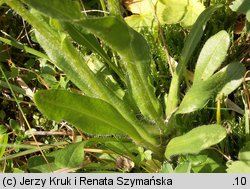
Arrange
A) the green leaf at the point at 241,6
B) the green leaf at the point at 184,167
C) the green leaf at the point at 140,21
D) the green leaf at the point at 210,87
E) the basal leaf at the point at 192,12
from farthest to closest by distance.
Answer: the green leaf at the point at 140,21 < the basal leaf at the point at 192,12 < the green leaf at the point at 241,6 < the green leaf at the point at 210,87 < the green leaf at the point at 184,167

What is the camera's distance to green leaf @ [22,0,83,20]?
97 centimetres

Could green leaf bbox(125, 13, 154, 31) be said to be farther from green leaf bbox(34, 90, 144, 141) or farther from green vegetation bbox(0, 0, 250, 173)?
green leaf bbox(34, 90, 144, 141)

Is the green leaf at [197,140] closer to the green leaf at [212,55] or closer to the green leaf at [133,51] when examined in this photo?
the green leaf at [133,51]

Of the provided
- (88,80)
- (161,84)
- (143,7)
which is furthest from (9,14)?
(88,80)

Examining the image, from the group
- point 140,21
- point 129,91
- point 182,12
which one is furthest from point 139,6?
point 129,91

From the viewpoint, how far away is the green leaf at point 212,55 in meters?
1.54

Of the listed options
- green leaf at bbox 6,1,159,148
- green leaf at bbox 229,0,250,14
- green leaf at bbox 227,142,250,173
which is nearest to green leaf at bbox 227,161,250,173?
green leaf at bbox 227,142,250,173

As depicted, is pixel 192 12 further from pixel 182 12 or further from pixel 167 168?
pixel 167 168

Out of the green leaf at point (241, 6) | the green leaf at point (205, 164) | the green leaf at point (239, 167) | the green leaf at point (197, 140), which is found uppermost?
the green leaf at point (241, 6)

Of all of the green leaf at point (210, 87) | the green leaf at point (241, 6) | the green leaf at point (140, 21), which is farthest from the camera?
the green leaf at point (140, 21)

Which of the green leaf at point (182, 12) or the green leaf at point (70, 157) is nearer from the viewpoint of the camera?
the green leaf at point (70, 157)

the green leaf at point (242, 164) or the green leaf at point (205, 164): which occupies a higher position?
the green leaf at point (242, 164)

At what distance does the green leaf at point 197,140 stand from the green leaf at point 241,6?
1.69 feet

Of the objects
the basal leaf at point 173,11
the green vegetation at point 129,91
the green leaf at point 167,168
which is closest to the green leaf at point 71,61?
the green vegetation at point 129,91
